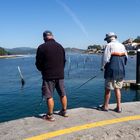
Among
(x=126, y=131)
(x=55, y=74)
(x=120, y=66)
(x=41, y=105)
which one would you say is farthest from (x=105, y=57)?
(x=41, y=105)

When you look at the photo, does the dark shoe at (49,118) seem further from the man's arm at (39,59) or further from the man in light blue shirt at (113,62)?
the man in light blue shirt at (113,62)

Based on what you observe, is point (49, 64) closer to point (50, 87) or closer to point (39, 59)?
point (39, 59)

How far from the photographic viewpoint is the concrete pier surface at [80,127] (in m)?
6.45

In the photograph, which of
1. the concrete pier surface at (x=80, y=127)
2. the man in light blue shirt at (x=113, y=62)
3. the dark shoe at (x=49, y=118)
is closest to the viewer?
the concrete pier surface at (x=80, y=127)

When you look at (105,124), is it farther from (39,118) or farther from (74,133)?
(39,118)

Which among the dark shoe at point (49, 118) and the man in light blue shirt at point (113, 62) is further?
the man in light blue shirt at point (113, 62)

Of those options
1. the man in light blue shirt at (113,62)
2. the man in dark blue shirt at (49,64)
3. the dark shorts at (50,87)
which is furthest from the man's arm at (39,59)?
the man in light blue shirt at (113,62)

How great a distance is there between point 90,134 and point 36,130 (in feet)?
3.93

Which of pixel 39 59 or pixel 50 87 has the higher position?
pixel 39 59

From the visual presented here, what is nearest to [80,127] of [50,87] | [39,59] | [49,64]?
[50,87]

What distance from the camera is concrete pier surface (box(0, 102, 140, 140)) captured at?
6445mm

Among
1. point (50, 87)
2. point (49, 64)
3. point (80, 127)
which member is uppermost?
point (49, 64)

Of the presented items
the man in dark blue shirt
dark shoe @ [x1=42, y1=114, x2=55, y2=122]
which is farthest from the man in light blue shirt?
dark shoe @ [x1=42, y1=114, x2=55, y2=122]

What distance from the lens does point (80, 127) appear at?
693 cm
